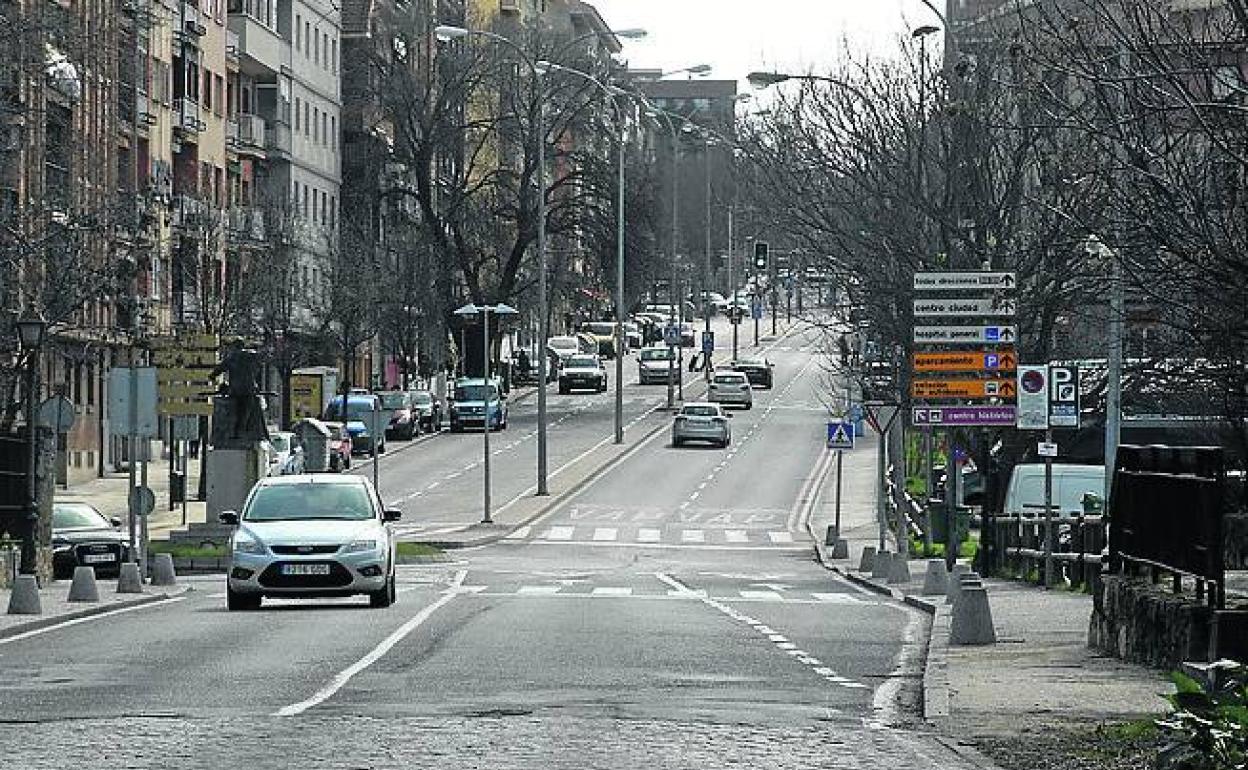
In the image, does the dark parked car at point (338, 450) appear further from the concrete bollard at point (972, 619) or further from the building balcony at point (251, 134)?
the concrete bollard at point (972, 619)

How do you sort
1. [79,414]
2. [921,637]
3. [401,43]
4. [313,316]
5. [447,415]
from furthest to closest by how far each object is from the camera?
[401,43] < [447,415] < [313,316] < [79,414] < [921,637]

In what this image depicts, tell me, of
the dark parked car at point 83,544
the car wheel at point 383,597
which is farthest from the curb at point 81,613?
the dark parked car at point 83,544

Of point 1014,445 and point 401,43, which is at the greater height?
point 401,43

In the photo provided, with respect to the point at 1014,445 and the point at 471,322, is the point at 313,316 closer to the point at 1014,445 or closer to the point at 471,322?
the point at 471,322

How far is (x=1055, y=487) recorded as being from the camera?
45.8 meters

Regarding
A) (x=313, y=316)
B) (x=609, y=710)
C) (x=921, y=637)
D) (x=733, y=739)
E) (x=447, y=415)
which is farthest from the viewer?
(x=447, y=415)

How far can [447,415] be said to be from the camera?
101000mm

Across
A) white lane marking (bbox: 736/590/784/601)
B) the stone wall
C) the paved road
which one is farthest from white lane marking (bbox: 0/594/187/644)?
the stone wall

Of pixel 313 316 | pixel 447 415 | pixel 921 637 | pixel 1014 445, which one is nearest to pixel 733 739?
pixel 921 637

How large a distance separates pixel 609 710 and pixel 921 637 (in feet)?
33.8

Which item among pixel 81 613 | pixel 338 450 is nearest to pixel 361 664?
pixel 81 613

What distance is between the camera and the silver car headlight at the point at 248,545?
1178 inches

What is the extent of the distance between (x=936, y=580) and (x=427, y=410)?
6191cm

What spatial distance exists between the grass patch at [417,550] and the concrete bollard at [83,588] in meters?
17.4
